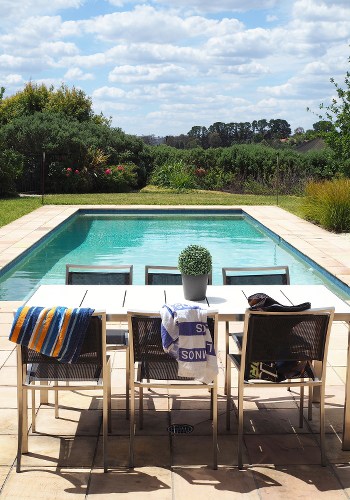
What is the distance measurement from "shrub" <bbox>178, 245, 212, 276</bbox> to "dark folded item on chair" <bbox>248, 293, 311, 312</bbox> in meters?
0.33

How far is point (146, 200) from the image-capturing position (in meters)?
18.4

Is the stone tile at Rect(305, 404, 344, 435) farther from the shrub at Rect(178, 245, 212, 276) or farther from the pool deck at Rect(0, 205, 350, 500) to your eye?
the shrub at Rect(178, 245, 212, 276)

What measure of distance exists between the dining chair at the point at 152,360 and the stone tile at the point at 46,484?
0.30 meters

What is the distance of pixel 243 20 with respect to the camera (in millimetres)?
22969

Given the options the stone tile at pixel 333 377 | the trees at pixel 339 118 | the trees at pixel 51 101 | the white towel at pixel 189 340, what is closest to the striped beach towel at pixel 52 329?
the white towel at pixel 189 340

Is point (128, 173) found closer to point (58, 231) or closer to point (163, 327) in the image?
point (58, 231)

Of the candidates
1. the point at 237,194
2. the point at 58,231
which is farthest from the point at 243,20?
the point at 58,231

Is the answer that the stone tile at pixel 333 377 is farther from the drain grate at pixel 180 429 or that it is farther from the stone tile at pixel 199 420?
the drain grate at pixel 180 429

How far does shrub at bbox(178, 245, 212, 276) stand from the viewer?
3922mm

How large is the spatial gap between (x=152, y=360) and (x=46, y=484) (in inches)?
31.6

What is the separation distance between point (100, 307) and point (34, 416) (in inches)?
29.7

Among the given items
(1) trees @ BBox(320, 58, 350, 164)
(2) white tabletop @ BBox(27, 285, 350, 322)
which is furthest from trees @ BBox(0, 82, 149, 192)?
(2) white tabletop @ BBox(27, 285, 350, 322)

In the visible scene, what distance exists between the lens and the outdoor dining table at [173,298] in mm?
3727

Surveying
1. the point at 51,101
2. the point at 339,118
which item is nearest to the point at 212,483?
the point at 339,118
